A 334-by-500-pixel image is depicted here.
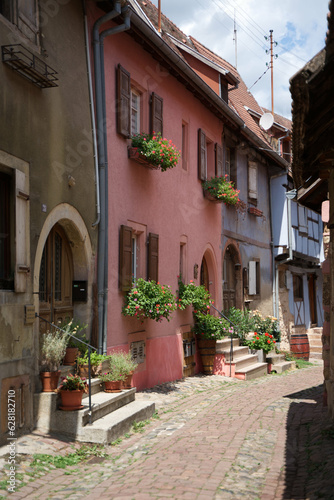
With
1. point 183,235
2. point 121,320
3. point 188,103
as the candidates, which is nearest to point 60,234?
point 121,320

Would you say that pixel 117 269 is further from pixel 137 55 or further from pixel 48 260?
pixel 137 55

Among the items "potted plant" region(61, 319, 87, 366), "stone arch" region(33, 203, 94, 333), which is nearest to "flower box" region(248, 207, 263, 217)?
"stone arch" region(33, 203, 94, 333)

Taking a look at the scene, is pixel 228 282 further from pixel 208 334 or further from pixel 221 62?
pixel 221 62

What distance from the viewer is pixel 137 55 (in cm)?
1124

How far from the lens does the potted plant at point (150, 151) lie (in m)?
10.6

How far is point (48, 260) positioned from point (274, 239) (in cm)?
1281

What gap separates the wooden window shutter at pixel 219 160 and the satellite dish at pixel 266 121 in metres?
4.03

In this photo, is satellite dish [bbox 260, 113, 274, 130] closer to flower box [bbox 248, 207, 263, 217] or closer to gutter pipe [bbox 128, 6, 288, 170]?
gutter pipe [bbox 128, 6, 288, 170]

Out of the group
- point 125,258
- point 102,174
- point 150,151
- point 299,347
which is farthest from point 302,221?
point 102,174

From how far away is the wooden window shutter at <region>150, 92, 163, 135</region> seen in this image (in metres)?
11.6

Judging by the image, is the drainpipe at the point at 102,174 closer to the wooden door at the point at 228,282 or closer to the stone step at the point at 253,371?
the stone step at the point at 253,371

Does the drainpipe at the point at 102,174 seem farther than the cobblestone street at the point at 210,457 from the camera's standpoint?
Yes

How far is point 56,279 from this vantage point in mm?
8750

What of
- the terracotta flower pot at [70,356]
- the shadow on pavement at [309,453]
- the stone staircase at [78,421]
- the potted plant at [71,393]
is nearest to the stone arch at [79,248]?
the terracotta flower pot at [70,356]
